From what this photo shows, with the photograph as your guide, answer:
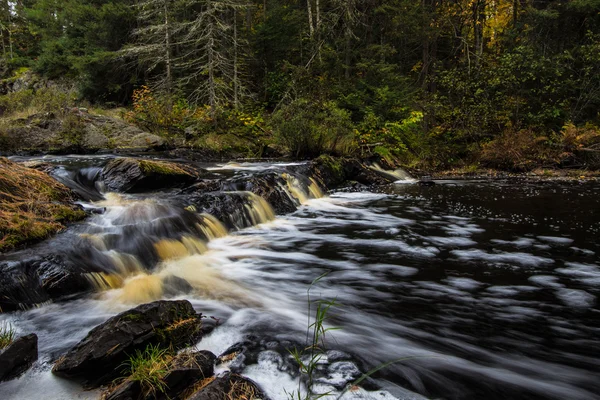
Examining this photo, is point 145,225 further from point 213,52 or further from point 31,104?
point 31,104

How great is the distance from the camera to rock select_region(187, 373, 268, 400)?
212 centimetres

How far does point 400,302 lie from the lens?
4.05m

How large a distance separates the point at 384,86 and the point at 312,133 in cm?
597

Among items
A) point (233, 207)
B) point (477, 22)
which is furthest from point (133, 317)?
point (477, 22)

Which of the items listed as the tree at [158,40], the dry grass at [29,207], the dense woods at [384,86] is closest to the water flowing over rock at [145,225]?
the dry grass at [29,207]

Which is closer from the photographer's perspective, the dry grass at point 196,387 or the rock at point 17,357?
the dry grass at point 196,387

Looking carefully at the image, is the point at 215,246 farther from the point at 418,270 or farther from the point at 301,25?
the point at 301,25

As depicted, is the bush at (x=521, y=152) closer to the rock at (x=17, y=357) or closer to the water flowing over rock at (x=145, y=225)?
the water flowing over rock at (x=145, y=225)

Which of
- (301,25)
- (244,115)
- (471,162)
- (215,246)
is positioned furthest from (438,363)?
(301,25)

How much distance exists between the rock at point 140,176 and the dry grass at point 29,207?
1.51m

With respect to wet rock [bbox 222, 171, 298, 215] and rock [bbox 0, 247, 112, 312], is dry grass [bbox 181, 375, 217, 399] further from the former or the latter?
wet rock [bbox 222, 171, 298, 215]

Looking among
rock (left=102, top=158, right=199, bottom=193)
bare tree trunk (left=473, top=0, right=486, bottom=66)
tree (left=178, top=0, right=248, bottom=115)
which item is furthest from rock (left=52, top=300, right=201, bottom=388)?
bare tree trunk (left=473, top=0, right=486, bottom=66)

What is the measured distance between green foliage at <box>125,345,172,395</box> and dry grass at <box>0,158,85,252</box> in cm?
268

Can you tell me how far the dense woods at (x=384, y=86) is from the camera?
14.9 m
